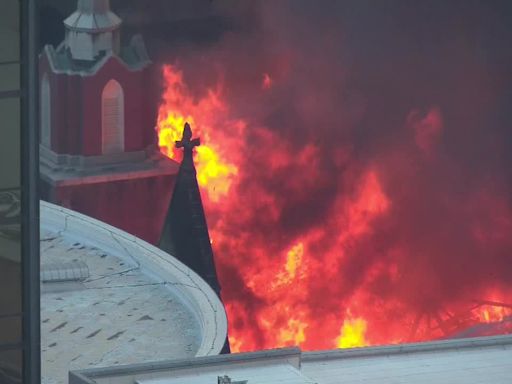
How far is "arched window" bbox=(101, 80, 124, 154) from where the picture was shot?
319 ft

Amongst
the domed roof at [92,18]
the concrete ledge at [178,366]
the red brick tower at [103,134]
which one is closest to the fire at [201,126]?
the red brick tower at [103,134]

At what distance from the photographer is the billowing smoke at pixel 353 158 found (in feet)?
357

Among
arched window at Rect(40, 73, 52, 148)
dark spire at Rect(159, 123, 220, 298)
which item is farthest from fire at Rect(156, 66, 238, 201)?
dark spire at Rect(159, 123, 220, 298)

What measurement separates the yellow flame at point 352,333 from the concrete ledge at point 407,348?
58.6 meters

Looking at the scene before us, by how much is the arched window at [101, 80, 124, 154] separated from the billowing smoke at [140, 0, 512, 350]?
A: 38.3 ft

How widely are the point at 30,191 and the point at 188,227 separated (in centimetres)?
4387

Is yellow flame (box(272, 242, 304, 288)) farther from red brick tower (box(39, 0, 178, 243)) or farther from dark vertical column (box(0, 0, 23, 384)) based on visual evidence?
dark vertical column (box(0, 0, 23, 384))

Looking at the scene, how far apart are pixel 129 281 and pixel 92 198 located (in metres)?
33.2

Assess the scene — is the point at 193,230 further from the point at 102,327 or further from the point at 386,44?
the point at 386,44

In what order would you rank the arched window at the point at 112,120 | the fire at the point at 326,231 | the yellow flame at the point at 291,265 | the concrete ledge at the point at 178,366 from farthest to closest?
the yellow flame at the point at 291,265, the fire at the point at 326,231, the arched window at the point at 112,120, the concrete ledge at the point at 178,366

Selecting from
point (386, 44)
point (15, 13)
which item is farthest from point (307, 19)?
point (15, 13)

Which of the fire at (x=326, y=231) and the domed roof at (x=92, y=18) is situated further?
the fire at (x=326, y=231)

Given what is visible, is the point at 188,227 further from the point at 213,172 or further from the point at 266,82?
the point at 266,82

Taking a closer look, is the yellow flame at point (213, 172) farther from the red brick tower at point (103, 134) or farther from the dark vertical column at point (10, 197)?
the dark vertical column at point (10, 197)
